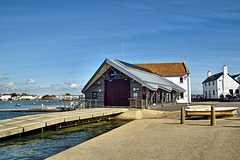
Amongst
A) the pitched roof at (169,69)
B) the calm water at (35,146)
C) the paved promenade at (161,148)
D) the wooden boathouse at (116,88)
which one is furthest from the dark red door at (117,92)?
the pitched roof at (169,69)

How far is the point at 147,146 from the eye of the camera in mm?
8312

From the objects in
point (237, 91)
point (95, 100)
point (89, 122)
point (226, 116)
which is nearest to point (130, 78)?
point (95, 100)

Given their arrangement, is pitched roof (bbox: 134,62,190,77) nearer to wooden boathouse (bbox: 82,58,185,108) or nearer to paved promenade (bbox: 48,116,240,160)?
wooden boathouse (bbox: 82,58,185,108)

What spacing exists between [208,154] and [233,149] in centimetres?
109

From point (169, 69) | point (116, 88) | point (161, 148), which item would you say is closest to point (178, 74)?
point (169, 69)

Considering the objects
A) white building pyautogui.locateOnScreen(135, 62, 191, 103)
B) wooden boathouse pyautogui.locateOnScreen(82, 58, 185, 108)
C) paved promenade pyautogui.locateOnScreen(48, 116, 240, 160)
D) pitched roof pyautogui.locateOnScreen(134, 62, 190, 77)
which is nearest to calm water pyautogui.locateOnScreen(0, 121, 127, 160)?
paved promenade pyautogui.locateOnScreen(48, 116, 240, 160)

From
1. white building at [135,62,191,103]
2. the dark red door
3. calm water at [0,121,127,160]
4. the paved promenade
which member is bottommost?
calm water at [0,121,127,160]

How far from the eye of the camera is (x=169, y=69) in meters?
48.7

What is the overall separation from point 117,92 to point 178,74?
22966 mm

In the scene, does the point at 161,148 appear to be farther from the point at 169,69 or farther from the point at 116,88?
the point at 169,69

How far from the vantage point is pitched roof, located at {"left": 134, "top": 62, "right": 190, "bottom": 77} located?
47094 millimetres

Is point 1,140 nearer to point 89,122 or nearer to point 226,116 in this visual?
point 89,122

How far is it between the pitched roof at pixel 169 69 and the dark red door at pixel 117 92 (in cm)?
2203

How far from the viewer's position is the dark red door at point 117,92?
2655 centimetres
